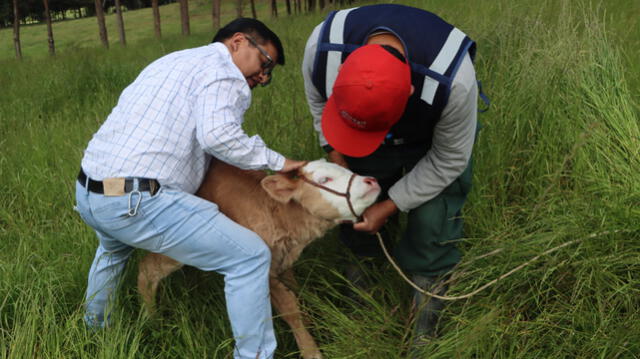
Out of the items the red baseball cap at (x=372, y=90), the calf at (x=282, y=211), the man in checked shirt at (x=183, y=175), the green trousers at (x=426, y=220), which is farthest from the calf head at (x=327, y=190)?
the green trousers at (x=426, y=220)

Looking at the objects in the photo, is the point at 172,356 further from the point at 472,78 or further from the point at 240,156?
the point at 472,78

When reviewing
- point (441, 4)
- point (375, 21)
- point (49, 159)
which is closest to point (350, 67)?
point (375, 21)

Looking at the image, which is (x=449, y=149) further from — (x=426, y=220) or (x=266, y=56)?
(x=266, y=56)

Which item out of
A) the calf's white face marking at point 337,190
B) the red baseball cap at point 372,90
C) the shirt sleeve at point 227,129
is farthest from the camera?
the calf's white face marking at point 337,190

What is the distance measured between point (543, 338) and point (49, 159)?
398cm

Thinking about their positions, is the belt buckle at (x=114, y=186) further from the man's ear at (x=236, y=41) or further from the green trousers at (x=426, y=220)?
the green trousers at (x=426, y=220)

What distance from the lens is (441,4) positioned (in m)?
6.26

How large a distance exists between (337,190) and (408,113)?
1.48 ft

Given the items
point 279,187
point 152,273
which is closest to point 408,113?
point 279,187

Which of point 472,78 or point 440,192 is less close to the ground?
point 472,78

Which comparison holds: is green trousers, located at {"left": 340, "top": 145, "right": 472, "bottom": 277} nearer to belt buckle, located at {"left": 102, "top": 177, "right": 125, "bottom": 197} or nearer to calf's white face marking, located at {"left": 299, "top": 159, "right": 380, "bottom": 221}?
calf's white face marking, located at {"left": 299, "top": 159, "right": 380, "bottom": 221}

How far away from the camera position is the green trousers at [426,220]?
7.30 ft

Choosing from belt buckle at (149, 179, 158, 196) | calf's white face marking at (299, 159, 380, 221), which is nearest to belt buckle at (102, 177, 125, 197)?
belt buckle at (149, 179, 158, 196)

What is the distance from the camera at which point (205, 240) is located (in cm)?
190
